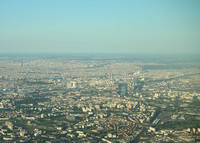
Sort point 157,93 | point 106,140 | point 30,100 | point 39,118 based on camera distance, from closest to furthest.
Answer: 1. point 106,140
2. point 39,118
3. point 30,100
4. point 157,93

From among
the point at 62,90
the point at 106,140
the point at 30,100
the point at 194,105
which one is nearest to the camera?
the point at 106,140

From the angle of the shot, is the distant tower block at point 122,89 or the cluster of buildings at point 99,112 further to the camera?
the distant tower block at point 122,89

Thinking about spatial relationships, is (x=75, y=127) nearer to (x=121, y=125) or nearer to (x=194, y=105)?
(x=121, y=125)

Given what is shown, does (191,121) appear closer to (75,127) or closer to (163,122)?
(163,122)

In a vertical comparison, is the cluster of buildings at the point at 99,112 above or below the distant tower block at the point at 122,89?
below

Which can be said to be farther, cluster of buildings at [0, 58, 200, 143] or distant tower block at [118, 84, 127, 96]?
distant tower block at [118, 84, 127, 96]

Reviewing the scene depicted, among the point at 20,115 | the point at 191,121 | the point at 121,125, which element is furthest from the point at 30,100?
the point at 191,121

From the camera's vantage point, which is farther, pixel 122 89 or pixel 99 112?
pixel 122 89

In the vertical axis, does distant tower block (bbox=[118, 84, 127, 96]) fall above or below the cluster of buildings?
above

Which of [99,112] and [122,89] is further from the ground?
[122,89]

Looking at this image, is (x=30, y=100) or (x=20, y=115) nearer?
(x=20, y=115)
